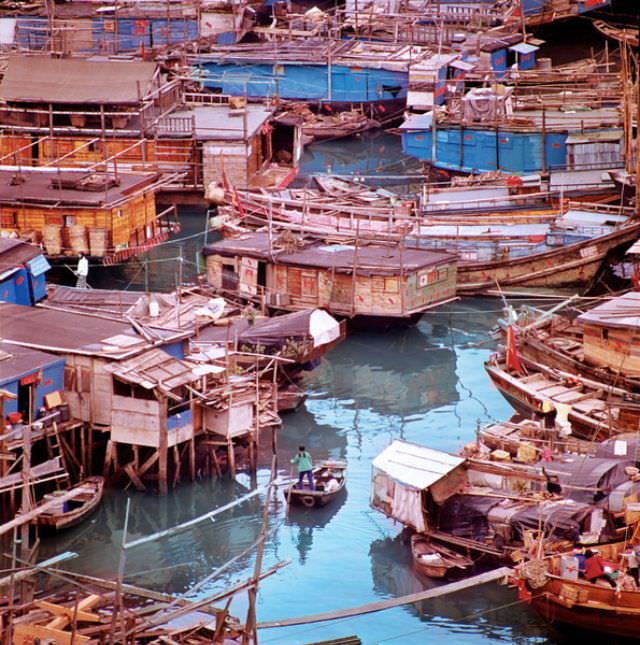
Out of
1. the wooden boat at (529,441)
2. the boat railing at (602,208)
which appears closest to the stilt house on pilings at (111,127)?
the boat railing at (602,208)

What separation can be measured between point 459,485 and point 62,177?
80.0 feet

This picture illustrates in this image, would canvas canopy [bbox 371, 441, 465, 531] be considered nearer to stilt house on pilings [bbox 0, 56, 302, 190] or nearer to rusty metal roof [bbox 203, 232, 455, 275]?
rusty metal roof [bbox 203, 232, 455, 275]

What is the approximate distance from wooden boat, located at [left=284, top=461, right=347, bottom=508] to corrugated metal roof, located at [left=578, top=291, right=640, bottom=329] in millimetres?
7451

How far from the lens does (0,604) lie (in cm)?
2798

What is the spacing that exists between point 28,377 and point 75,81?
2562 centimetres

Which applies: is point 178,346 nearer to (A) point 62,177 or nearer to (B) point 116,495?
(B) point 116,495

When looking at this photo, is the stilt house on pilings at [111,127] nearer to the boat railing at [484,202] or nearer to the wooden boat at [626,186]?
the boat railing at [484,202]

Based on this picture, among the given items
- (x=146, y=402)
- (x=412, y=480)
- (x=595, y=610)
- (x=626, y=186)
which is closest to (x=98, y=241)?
(x=146, y=402)

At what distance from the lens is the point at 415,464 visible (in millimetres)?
34469

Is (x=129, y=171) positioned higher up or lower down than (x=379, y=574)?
higher up

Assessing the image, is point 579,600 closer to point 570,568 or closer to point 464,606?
point 570,568

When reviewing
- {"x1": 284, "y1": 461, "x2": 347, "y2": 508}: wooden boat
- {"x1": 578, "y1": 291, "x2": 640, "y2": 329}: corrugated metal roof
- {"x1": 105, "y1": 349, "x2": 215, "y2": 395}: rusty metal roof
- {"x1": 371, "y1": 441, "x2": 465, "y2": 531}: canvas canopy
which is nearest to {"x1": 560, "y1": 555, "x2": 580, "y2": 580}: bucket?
{"x1": 371, "y1": 441, "x2": 465, "y2": 531}: canvas canopy

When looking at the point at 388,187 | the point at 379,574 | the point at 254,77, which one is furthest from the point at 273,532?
the point at 254,77

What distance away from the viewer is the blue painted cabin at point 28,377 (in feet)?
118
